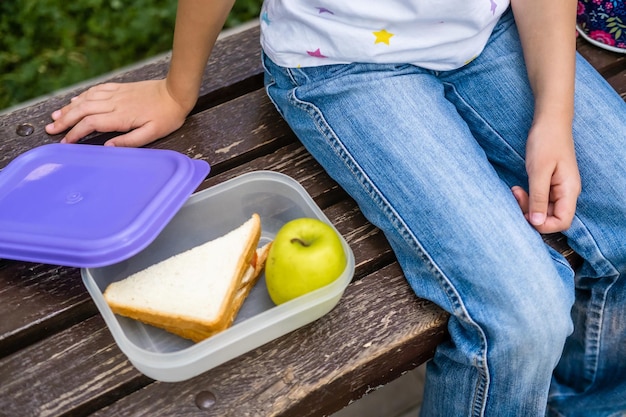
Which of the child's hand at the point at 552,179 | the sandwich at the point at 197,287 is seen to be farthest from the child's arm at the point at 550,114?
the sandwich at the point at 197,287

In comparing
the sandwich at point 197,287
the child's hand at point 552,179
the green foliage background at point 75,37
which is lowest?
the green foliage background at point 75,37

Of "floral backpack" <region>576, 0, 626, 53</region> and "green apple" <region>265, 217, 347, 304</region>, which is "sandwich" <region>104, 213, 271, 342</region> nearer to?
"green apple" <region>265, 217, 347, 304</region>

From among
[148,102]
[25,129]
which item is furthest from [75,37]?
[148,102]

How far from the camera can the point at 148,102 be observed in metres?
1.39

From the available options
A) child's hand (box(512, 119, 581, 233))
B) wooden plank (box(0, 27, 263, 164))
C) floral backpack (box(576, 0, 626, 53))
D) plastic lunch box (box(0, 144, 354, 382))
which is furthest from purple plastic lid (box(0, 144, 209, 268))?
floral backpack (box(576, 0, 626, 53))

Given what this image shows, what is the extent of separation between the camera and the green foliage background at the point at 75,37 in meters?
2.14

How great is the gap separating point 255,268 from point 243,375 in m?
0.17

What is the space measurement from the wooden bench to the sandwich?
0.08m

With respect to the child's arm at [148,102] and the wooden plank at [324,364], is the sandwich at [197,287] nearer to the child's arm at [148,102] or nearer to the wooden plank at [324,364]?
the wooden plank at [324,364]

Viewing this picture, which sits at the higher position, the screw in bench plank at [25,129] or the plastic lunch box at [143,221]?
the plastic lunch box at [143,221]

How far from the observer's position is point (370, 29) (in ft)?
4.03

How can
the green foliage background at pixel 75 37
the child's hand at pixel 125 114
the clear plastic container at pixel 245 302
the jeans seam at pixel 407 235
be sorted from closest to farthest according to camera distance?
the clear plastic container at pixel 245 302 → the jeans seam at pixel 407 235 → the child's hand at pixel 125 114 → the green foliage background at pixel 75 37

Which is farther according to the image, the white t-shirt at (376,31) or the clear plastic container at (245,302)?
the white t-shirt at (376,31)

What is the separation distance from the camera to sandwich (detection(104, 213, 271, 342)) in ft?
3.44
